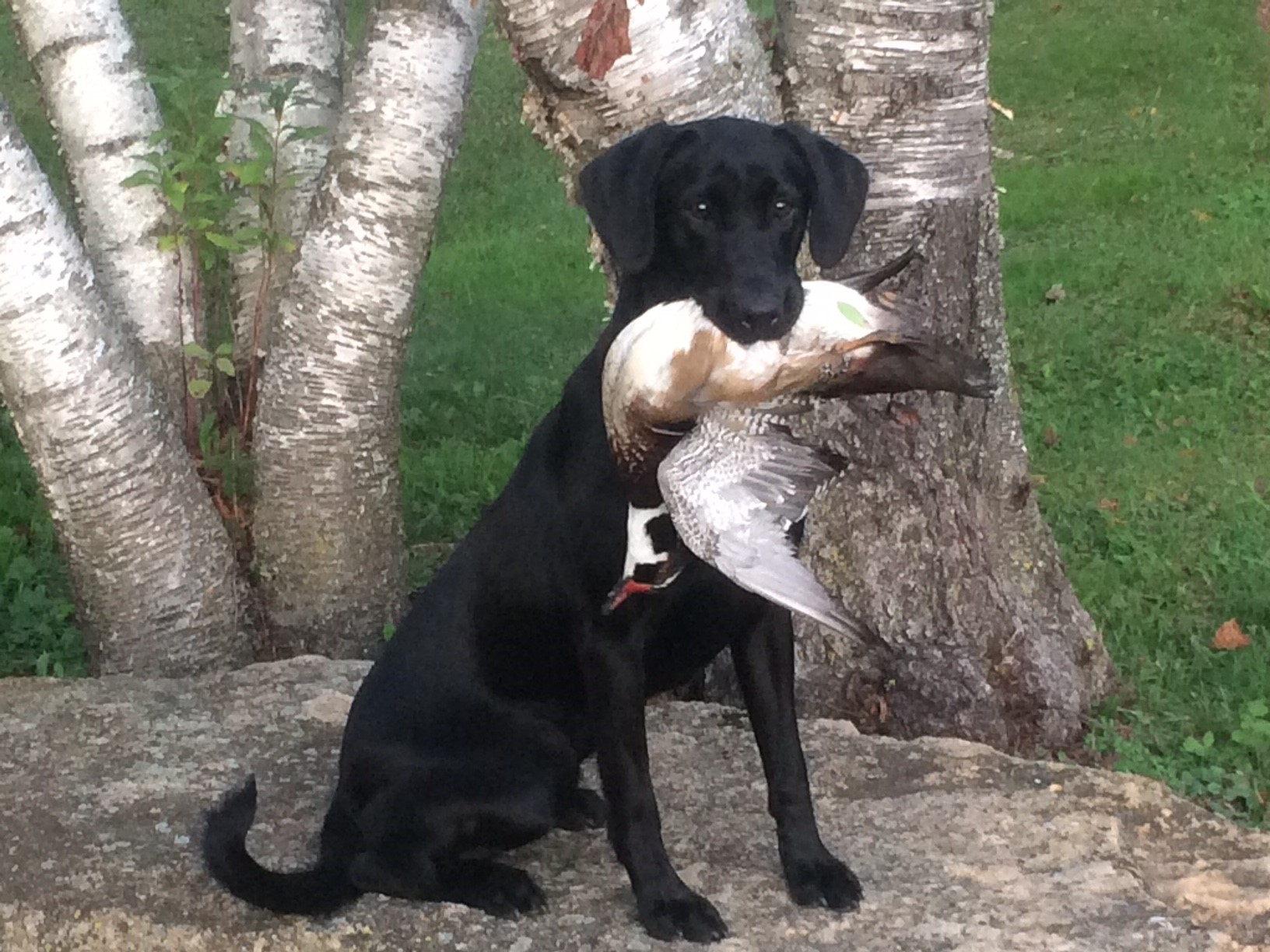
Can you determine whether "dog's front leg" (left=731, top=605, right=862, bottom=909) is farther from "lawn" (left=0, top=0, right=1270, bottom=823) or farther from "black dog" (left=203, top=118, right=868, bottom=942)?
"lawn" (left=0, top=0, right=1270, bottom=823)

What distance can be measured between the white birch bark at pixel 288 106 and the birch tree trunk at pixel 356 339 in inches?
11.8

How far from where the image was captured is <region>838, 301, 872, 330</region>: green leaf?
2255 mm

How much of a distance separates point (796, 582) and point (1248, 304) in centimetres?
529

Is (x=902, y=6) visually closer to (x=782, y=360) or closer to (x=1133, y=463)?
(x=782, y=360)

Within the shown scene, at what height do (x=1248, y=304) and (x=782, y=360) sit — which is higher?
(x=782, y=360)

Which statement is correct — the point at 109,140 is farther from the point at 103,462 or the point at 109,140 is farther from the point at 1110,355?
the point at 1110,355

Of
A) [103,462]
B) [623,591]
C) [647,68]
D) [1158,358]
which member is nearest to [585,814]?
[623,591]

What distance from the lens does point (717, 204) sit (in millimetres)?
2375

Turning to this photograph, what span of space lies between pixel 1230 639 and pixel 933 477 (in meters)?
1.30

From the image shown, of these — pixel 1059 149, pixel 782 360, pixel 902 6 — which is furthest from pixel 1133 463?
pixel 1059 149

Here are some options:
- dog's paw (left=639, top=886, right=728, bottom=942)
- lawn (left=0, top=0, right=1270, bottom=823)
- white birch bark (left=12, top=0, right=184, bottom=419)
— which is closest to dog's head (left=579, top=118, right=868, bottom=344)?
dog's paw (left=639, top=886, right=728, bottom=942)

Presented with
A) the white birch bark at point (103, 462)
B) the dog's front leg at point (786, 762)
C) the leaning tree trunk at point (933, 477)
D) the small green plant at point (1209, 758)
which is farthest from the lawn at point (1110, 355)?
the dog's front leg at point (786, 762)

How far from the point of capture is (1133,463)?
17.4 feet

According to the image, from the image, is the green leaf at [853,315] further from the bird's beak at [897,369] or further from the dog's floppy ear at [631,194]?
the dog's floppy ear at [631,194]
